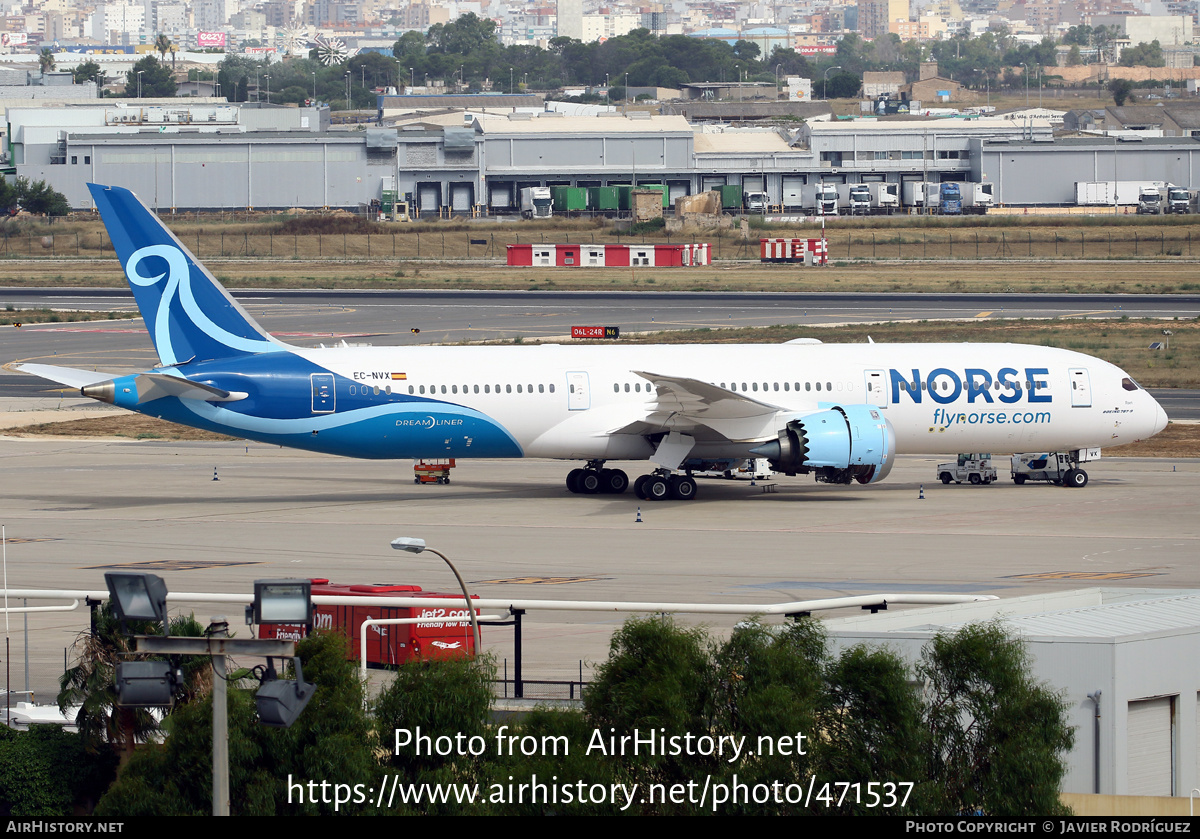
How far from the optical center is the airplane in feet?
146

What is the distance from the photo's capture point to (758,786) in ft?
53.9

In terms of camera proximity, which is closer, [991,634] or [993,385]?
[991,634]

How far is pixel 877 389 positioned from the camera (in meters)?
46.7

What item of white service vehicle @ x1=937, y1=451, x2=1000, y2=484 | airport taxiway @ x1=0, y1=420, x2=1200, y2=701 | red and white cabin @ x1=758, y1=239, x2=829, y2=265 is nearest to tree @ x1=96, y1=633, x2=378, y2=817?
airport taxiway @ x1=0, y1=420, x2=1200, y2=701

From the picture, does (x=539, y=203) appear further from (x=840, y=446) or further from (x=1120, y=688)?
(x=1120, y=688)

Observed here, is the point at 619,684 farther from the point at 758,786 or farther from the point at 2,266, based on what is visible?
the point at 2,266

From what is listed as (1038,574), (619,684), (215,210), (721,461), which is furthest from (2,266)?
(619,684)

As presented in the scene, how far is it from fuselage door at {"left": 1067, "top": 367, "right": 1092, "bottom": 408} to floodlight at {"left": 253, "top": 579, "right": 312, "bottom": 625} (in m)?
38.6

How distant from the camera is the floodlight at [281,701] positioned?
13125 millimetres

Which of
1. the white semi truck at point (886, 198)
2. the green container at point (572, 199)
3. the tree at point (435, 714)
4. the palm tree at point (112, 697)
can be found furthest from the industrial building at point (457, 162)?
the tree at point (435, 714)

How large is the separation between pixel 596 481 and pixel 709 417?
4492 millimetres

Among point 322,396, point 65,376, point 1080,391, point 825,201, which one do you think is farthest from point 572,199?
point 65,376

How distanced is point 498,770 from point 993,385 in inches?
1306

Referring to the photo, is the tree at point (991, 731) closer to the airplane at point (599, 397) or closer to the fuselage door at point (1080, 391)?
the airplane at point (599, 397)
